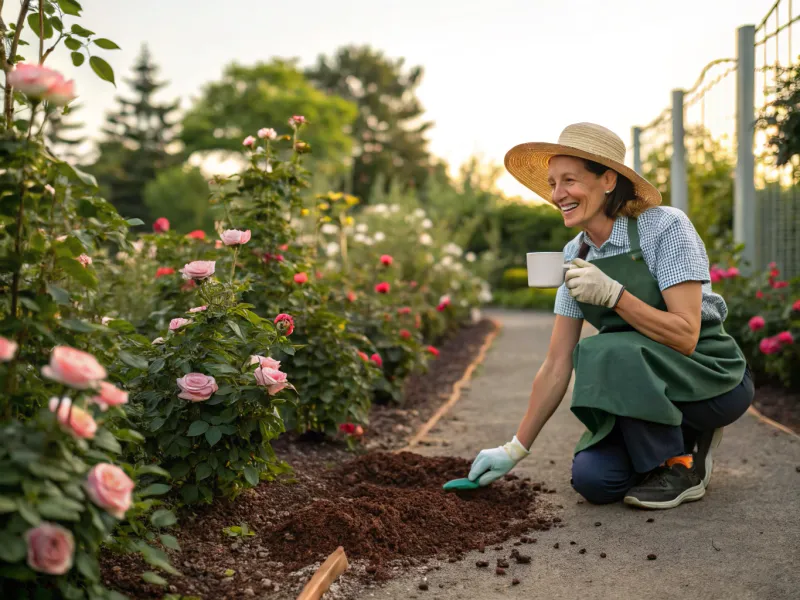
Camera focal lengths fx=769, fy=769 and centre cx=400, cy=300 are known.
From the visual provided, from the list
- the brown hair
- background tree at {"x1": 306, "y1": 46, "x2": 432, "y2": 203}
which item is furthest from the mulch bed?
background tree at {"x1": 306, "y1": 46, "x2": 432, "y2": 203}

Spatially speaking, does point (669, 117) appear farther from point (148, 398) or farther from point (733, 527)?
point (148, 398)

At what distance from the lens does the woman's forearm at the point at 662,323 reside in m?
2.68

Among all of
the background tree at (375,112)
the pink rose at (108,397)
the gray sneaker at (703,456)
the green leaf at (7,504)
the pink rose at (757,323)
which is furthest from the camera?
the background tree at (375,112)

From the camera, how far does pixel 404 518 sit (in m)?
2.62

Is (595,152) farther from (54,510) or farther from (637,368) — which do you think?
(54,510)

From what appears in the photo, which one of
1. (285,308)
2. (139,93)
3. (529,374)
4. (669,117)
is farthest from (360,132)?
(285,308)

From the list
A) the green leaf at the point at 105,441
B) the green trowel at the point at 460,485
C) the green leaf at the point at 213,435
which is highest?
the green leaf at the point at 105,441

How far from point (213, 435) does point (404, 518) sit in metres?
0.72

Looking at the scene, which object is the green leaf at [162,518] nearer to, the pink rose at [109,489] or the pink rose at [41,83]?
the pink rose at [109,489]

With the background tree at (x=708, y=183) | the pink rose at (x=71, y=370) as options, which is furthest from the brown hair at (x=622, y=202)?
the background tree at (x=708, y=183)

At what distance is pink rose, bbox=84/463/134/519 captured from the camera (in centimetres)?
147

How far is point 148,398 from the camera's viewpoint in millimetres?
2463

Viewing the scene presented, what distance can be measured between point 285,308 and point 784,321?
3212 millimetres

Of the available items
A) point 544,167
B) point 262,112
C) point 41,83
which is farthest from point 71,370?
point 262,112
